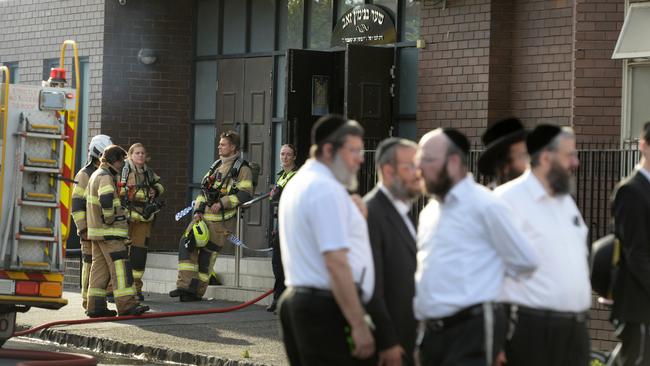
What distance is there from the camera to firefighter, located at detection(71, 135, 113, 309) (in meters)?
16.4

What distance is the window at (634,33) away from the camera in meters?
14.5

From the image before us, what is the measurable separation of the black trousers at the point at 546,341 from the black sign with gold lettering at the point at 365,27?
11.5 meters

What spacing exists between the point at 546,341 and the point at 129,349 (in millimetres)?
7277

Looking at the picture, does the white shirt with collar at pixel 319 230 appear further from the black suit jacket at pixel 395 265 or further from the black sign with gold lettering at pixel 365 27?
the black sign with gold lettering at pixel 365 27

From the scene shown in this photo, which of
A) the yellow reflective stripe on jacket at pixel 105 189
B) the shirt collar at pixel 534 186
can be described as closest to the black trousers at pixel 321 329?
the shirt collar at pixel 534 186

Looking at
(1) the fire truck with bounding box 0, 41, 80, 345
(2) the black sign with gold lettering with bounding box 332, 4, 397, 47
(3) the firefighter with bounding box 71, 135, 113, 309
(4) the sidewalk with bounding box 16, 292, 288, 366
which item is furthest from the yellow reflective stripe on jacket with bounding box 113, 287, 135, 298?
(2) the black sign with gold lettering with bounding box 332, 4, 397, 47

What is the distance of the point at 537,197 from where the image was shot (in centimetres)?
719

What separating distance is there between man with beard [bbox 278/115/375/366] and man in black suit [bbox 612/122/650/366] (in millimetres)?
1856

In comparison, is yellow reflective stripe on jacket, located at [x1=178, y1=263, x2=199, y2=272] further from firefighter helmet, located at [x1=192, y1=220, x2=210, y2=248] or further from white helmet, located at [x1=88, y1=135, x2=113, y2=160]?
white helmet, located at [x1=88, y1=135, x2=113, y2=160]

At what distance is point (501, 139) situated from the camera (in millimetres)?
7621

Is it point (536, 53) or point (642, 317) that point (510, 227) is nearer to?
point (642, 317)

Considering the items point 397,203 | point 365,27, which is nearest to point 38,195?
point 397,203

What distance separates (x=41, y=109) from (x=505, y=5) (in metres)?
5.80

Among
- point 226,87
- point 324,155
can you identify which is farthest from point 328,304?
point 226,87
